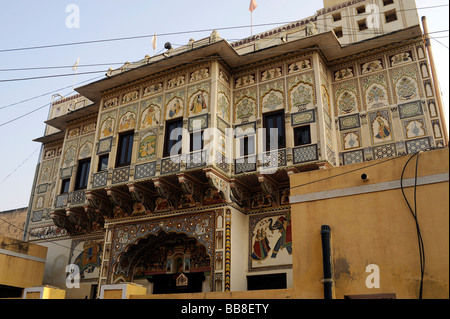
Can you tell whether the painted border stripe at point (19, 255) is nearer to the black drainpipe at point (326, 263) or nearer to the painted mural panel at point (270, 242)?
the painted mural panel at point (270, 242)

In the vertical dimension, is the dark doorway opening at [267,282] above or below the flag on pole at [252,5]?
below

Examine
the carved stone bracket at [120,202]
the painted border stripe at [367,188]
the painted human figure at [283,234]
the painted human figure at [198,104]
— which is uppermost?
the painted human figure at [198,104]

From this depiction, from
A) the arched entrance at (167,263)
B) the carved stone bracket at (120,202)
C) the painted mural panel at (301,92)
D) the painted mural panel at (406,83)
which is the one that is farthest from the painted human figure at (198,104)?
the painted mural panel at (406,83)

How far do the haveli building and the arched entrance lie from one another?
Answer: 42 millimetres

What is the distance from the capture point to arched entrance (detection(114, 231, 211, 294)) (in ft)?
47.3

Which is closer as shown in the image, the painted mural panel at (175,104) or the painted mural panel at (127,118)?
the painted mural panel at (175,104)

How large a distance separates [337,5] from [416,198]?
35.7 ft

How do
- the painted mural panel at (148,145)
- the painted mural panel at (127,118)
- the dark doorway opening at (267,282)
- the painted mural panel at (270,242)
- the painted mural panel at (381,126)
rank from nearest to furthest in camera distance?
the dark doorway opening at (267,282) → the painted mural panel at (270,242) → the painted mural panel at (381,126) → the painted mural panel at (148,145) → the painted mural panel at (127,118)

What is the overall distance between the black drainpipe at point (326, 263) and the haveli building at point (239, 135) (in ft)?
15.1

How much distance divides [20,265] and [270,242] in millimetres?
9567

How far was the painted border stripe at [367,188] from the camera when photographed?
7.66m

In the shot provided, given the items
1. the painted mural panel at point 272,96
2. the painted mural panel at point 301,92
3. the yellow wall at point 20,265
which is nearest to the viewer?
the painted mural panel at point 301,92

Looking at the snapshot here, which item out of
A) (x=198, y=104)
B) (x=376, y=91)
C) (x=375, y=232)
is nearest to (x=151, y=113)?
(x=198, y=104)

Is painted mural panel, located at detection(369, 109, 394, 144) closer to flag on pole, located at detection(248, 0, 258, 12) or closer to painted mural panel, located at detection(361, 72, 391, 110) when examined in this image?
painted mural panel, located at detection(361, 72, 391, 110)
